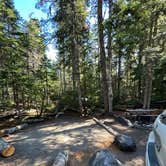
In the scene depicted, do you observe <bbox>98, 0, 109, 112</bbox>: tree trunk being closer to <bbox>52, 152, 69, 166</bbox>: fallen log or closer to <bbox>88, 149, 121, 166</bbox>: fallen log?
<bbox>52, 152, 69, 166</bbox>: fallen log

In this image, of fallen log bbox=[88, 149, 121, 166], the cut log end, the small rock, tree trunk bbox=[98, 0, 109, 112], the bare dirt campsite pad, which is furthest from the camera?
tree trunk bbox=[98, 0, 109, 112]

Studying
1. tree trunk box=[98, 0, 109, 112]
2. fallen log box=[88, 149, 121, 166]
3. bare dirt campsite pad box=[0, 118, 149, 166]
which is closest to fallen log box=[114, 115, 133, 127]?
bare dirt campsite pad box=[0, 118, 149, 166]

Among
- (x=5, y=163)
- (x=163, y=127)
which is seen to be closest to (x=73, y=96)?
(x=5, y=163)

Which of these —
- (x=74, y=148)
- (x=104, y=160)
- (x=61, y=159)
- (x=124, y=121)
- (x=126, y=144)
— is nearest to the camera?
(x=104, y=160)

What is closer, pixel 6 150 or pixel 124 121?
pixel 6 150

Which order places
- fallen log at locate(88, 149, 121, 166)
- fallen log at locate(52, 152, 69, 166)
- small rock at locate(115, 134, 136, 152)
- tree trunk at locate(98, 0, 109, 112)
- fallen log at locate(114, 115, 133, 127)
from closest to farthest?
1. fallen log at locate(88, 149, 121, 166)
2. fallen log at locate(52, 152, 69, 166)
3. small rock at locate(115, 134, 136, 152)
4. fallen log at locate(114, 115, 133, 127)
5. tree trunk at locate(98, 0, 109, 112)

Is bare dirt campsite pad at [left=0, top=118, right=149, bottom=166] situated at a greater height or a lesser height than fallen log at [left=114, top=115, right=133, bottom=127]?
lesser

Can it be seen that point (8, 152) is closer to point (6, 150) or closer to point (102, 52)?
point (6, 150)

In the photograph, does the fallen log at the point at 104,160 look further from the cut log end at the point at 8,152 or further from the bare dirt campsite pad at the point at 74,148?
the cut log end at the point at 8,152

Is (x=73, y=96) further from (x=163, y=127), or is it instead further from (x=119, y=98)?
(x=163, y=127)

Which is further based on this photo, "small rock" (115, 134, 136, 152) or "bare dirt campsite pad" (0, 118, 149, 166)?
"small rock" (115, 134, 136, 152)

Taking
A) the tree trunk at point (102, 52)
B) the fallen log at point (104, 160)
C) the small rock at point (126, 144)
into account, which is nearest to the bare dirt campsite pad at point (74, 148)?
the small rock at point (126, 144)

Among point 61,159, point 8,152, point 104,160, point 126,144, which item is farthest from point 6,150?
point 126,144

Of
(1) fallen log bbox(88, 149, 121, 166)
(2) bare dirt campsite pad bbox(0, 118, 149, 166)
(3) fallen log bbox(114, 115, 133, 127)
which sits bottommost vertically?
(2) bare dirt campsite pad bbox(0, 118, 149, 166)
